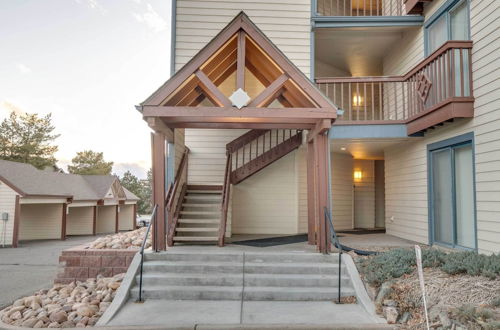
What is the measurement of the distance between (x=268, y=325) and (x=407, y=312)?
5.96ft

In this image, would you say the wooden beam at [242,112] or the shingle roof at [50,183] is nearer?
the wooden beam at [242,112]

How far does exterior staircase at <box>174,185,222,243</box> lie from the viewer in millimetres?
7164

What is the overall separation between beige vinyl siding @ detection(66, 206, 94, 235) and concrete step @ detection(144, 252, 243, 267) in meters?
18.8

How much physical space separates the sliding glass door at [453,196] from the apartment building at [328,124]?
3cm

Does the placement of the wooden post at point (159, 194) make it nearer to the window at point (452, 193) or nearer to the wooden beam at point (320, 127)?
the wooden beam at point (320, 127)

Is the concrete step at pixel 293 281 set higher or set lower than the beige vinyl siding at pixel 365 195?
lower

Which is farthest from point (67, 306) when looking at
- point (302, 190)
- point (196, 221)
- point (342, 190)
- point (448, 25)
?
point (448, 25)

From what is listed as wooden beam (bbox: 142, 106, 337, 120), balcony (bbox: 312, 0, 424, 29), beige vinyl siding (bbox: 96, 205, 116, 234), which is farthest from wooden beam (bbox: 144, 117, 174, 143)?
beige vinyl siding (bbox: 96, 205, 116, 234)

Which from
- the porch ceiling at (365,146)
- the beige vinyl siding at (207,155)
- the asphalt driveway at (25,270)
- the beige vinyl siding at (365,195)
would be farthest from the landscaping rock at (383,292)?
the beige vinyl siding at (365,195)

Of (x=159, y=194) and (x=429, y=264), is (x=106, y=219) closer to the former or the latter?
(x=159, y=194)

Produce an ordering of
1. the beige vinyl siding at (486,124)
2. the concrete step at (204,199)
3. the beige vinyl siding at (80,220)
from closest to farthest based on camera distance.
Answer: the beige vinyl siding at (486,124) < the concrete step at (204,199) < the beige vinyl siding at (80,220)

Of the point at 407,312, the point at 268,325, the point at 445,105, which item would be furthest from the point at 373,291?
the point at 445,105

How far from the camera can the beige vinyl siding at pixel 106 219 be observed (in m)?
24.2

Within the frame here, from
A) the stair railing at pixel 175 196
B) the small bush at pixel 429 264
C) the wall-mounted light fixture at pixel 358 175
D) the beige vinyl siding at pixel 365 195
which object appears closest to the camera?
the small bush at pixel 429 264
